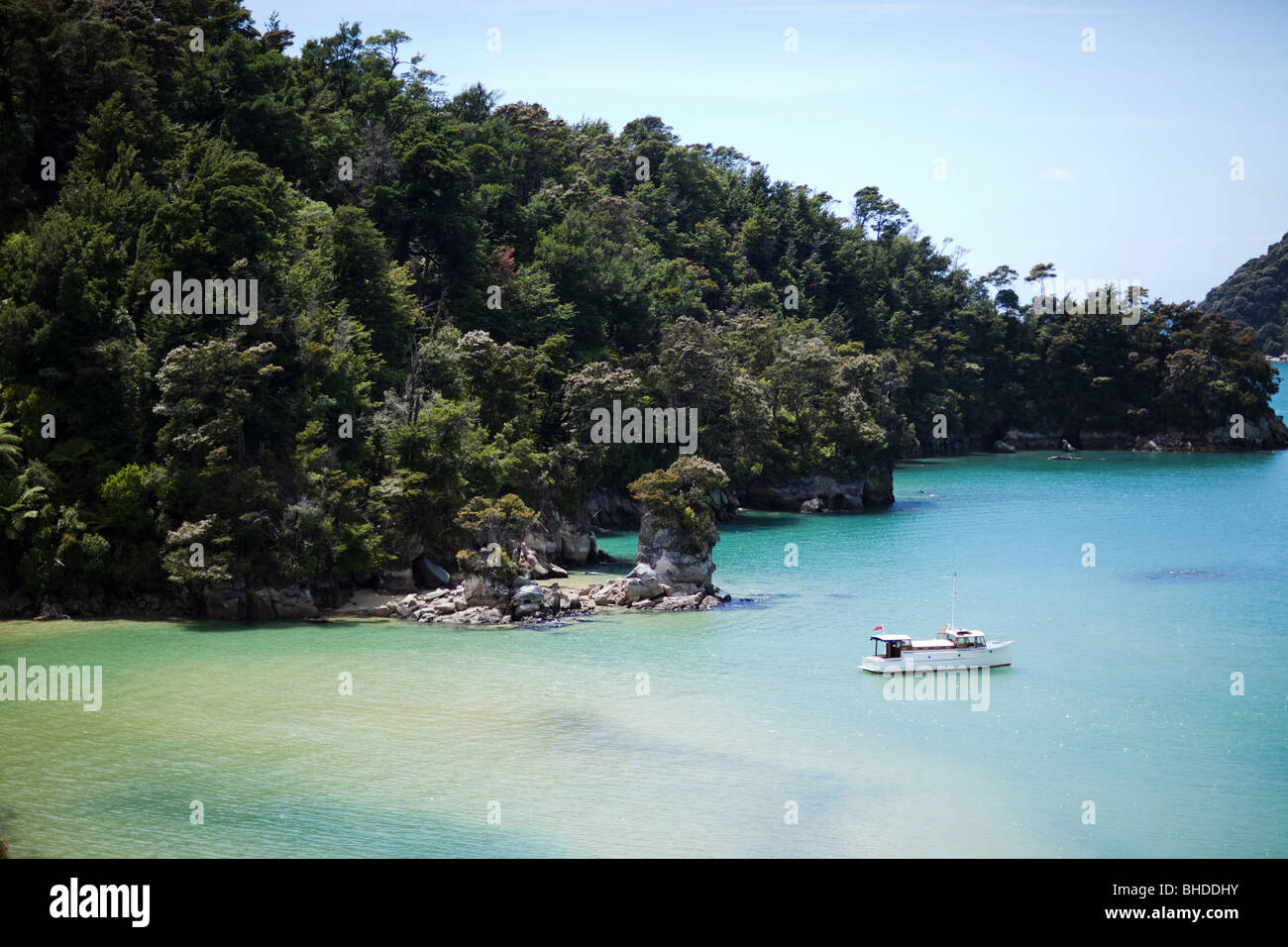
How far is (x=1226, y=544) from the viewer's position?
5566cm

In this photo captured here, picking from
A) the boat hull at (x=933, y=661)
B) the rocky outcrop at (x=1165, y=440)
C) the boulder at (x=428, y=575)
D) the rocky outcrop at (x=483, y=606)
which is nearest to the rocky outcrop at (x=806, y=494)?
the boulder at (x=428, y=575)

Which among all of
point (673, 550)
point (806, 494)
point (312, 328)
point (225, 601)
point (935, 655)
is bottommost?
point (935, 655)

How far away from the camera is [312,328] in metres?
41.3

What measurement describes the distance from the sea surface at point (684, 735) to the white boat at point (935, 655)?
67 centimetres

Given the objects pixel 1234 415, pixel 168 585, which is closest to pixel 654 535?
pixel 168 585

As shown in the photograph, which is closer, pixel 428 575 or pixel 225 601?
pixel 225 601

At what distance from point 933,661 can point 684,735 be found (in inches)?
371

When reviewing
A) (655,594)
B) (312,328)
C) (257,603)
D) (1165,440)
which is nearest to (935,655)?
(655,594)

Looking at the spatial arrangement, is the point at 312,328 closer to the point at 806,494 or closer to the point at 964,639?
the point at 964,639

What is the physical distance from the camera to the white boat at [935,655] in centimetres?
3281

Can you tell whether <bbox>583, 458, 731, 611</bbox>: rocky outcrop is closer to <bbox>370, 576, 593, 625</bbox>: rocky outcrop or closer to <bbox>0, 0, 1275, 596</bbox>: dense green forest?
<bbox>370, 576, 593, 625</bbox>: rocky outcrop

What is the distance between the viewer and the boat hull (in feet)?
107

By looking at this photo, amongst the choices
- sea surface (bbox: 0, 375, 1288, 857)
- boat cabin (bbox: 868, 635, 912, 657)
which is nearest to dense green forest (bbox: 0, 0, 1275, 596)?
sea surface (bbox: 0, 375, 1288, 857)

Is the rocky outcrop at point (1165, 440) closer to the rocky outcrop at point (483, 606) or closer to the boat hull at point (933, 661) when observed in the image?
the boat hull at point (933, 661)
